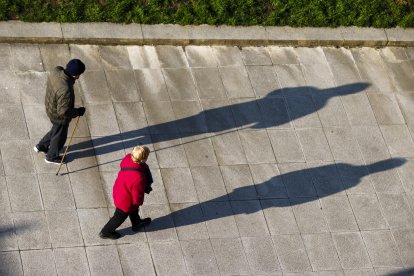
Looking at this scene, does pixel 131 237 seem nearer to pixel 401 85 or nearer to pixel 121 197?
pixel 121 197

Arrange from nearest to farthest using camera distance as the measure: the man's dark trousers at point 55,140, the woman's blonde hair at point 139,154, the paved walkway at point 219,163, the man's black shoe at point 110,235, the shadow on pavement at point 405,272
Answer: the woman's blonde hair at point 139,154, the man's black shoe at point 110,235, the paved walkway at point 219,163, the man's dark trousers at point 55,140, the shadow on pavement at point 405,272

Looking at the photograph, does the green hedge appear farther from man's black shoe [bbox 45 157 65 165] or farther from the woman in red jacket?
the woman in red jacket

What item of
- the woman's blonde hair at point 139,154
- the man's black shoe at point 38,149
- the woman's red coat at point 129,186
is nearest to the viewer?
the woman's blonde hair at point 139,154

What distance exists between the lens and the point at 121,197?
10430 millimetres

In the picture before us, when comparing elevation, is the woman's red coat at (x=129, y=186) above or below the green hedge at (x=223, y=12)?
below

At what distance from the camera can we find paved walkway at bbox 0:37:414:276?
1116 cm

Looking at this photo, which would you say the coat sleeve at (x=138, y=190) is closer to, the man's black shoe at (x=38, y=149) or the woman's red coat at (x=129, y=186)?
the woman's red coat at (x=129, y=186)

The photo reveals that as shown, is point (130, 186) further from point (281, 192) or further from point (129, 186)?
point (281, 192)

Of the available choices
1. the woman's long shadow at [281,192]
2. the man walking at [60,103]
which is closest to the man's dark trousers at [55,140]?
the man walking at [60,103]

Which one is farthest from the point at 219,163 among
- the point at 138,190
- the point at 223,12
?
the point at 223,12

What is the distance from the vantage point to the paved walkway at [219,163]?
439 inches

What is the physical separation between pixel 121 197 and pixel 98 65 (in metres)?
3.25

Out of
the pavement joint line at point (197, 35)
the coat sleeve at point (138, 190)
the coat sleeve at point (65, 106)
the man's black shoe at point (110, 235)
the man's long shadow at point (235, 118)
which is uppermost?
the pavement joint line at point (197, 35)

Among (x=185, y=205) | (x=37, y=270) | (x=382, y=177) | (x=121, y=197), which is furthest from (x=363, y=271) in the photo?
(x=37, y=270)
